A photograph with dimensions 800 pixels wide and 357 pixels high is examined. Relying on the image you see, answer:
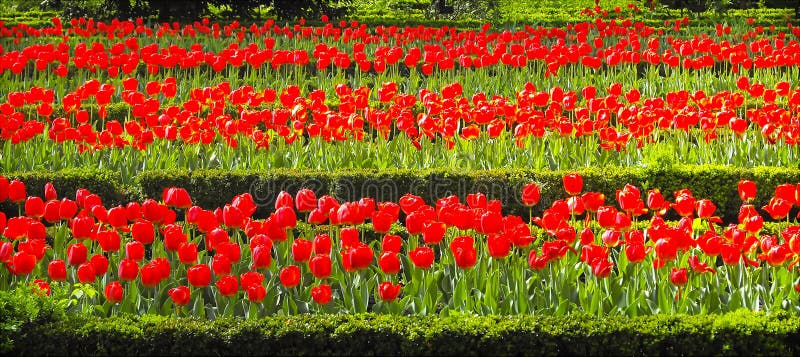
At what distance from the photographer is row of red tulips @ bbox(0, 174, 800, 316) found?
5340 millimetres

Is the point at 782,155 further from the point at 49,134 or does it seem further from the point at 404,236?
the point at 49,134

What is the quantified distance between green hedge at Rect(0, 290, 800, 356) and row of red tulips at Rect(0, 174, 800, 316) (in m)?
0.20

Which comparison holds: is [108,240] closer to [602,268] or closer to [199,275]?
[199,275]

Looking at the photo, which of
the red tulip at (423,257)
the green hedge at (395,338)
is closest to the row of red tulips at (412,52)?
the red tulip at (423,257)

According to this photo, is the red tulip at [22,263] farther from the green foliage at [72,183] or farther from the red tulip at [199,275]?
the green foliage at [72,183]

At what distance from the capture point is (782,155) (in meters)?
9.27

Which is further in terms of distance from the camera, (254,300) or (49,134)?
(49,134)

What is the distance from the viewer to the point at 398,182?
8812mm

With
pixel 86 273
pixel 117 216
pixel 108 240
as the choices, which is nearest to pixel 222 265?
pixel 86 273

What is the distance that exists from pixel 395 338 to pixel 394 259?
0.45m

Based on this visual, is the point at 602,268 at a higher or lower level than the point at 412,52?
higher

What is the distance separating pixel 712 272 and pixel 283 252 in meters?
2.24

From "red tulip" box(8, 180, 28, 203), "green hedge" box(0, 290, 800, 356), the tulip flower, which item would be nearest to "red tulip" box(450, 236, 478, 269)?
"green hedge" box(0, 290, 800, 356)

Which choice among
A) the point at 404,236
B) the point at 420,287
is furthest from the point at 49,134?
the point at 420,287
